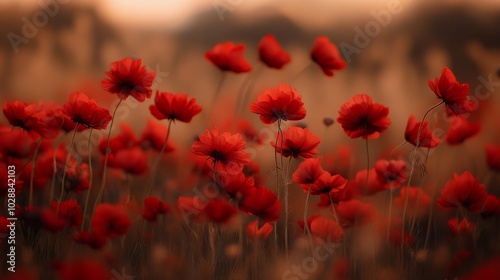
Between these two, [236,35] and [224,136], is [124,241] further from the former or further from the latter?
[236,35]

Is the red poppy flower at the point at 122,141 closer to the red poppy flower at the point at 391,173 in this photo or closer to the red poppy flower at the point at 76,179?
the red poppy flower at the point at 76,179

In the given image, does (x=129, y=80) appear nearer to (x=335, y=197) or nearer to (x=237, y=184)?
(x=237, y=184)

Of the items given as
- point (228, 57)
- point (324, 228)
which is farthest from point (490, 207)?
point (228, 57)

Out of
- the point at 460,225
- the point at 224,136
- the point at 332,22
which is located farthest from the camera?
the point at 332,22

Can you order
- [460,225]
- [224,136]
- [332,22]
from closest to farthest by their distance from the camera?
[224,136]
[460,225]
[332,22]

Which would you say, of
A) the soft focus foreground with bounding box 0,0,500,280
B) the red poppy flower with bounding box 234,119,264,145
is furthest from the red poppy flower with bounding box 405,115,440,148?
the red poppy flower with bounding box 234,119,264,145

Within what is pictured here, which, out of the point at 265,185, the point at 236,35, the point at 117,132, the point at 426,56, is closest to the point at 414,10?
the point at 426,56

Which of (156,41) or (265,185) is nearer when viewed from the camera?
(265,185)
